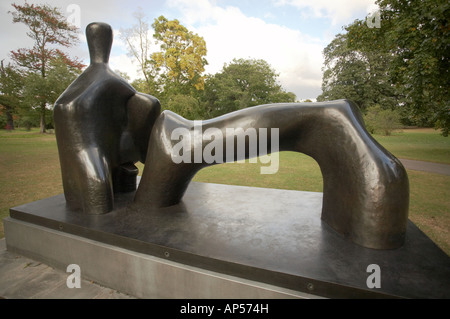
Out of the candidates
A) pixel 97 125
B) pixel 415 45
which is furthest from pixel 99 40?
pixel 415 45

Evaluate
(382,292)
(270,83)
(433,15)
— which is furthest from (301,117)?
(270,83)

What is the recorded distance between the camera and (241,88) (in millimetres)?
27688

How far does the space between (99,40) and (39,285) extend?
281 centimetres

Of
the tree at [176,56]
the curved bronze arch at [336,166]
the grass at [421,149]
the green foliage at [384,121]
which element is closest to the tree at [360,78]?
the grass at [421,149]

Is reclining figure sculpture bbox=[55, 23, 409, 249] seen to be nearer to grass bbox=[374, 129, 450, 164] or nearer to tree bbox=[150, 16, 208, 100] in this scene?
grass bbox=[374, 129, 450, 164]

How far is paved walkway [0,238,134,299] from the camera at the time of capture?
2301 mm

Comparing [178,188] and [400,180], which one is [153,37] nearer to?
[178,188]

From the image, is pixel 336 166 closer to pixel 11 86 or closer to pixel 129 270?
pixel 129 270

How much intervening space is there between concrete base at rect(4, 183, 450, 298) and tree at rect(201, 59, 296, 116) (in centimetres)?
2369

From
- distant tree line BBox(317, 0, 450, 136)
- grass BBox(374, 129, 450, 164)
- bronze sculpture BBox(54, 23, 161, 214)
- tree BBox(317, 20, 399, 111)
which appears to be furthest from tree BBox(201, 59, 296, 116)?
bronze sculpture BBox(54, 23, 161, 214)

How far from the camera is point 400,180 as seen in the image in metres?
1.97

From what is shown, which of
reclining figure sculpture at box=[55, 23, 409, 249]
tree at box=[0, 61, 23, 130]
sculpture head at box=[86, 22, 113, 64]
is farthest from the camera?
tree at box=[0, 61, 23, 130]

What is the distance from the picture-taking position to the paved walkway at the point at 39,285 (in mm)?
2301
